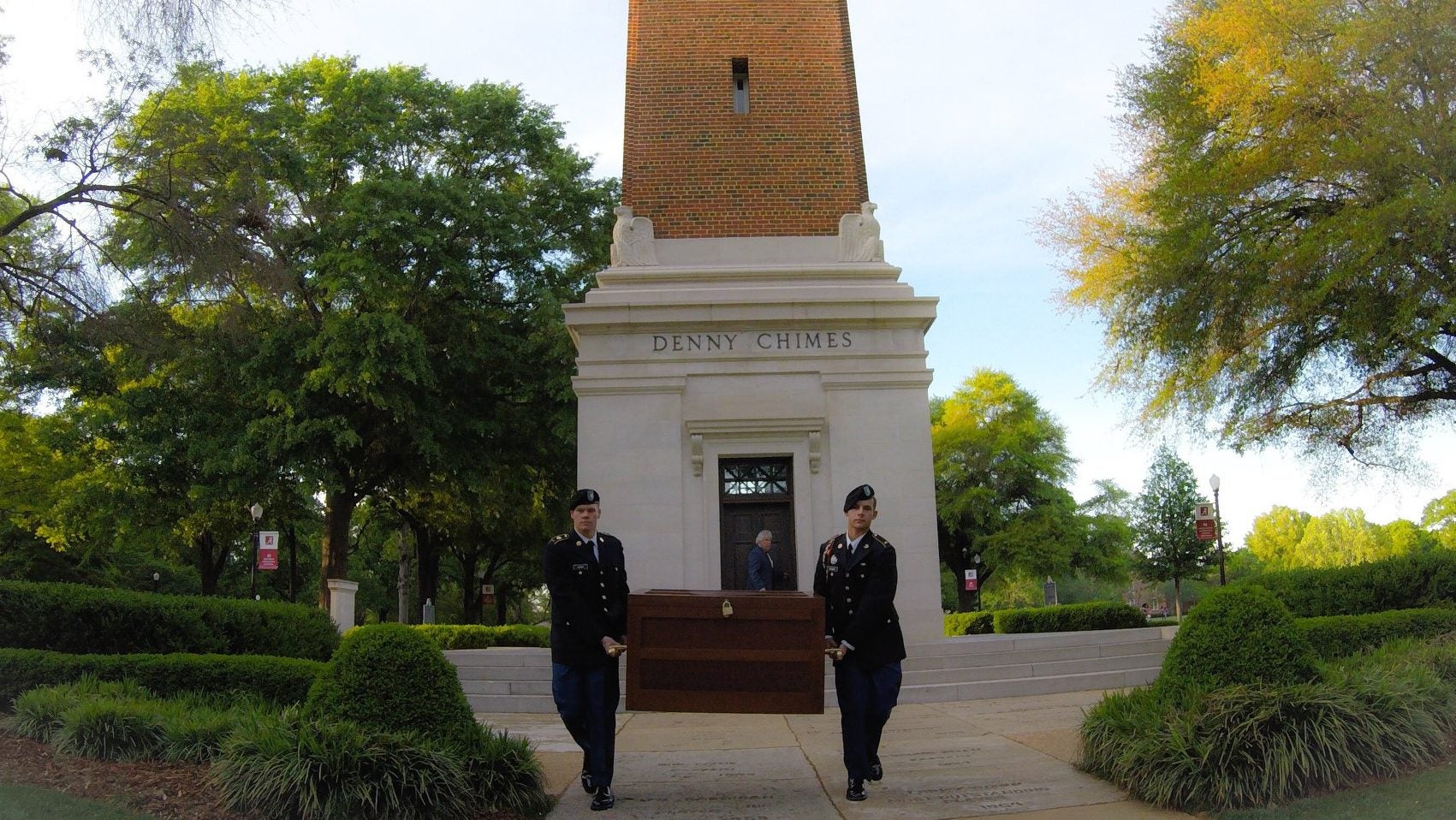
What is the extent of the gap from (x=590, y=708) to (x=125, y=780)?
2720 mm

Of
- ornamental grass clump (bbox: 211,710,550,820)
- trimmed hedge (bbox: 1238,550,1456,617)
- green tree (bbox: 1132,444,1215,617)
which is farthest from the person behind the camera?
green tree (bbox: 1132,444,1215,617)

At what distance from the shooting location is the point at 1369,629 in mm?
12195

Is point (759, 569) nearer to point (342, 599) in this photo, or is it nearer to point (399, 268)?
point (342, 599)

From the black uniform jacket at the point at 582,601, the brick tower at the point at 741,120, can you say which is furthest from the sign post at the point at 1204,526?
the black uniform jacket at the point at 582,601

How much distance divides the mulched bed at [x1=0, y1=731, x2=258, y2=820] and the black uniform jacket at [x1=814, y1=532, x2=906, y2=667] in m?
3.62

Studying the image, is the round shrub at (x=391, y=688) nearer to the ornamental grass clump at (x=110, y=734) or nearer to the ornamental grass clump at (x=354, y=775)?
the ornamental grass clump at (x=354, y=775)

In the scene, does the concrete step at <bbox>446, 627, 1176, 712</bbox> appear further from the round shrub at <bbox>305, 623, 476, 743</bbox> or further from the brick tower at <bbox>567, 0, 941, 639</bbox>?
the round shrub at <bbox>305, 623, 476, 743</bbox>

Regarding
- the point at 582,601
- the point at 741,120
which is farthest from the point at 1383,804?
the point at 741,120

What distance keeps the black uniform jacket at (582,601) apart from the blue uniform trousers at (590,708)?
0.08 meters

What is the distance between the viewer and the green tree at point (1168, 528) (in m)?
59.6

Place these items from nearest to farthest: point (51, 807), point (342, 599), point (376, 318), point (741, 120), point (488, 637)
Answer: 1. point (51, 807)
2. point (741, 120)
3. point (488, 637)
4. point (342, 599)
5. point (376, 318)

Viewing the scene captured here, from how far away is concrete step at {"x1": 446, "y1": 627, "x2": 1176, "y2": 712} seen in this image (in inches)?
526

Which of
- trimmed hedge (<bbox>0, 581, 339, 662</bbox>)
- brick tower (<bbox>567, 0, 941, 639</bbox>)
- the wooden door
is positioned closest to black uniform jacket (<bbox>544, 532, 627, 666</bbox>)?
trimmed hedge (<bbox>0, 581, 339, 662</bbox>)

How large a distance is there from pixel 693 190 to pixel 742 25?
10.4 feet
